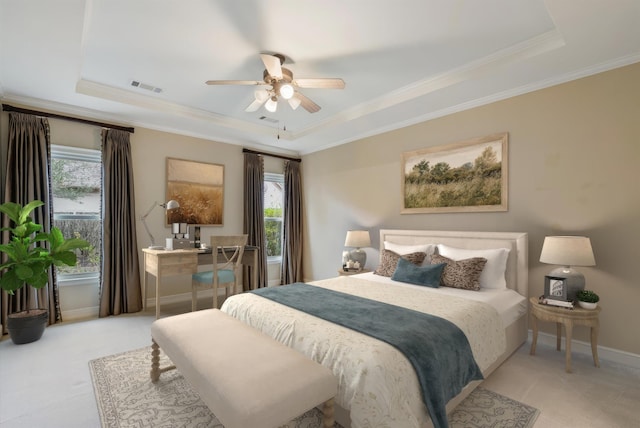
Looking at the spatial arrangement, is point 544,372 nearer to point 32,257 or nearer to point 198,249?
point 198,249

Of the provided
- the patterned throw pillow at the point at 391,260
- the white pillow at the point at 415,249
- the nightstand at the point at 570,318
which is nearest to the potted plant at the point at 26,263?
the patterned throw pillow at the point at 391,260

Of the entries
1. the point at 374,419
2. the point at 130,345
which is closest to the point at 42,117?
the point at 130,345

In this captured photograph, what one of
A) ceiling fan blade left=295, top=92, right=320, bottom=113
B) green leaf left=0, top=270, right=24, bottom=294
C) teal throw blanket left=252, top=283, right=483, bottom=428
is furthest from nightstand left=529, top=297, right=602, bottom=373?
green leaf left=0, top=270, right=24, bottom=294

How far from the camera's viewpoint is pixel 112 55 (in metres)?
2.82

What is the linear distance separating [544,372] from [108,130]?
5.39 meters

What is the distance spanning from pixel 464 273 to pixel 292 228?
3373 mm

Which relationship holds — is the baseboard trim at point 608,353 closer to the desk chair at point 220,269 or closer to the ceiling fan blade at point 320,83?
the ceiling fan blade at point 320,83

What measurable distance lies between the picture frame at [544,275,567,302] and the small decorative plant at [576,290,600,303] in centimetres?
13

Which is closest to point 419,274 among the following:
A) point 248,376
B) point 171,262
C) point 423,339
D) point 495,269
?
point 495,269

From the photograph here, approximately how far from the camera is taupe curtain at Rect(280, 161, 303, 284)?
18.7 ft

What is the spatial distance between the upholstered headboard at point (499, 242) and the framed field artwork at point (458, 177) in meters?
0.31

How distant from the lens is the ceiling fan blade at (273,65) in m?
2.44

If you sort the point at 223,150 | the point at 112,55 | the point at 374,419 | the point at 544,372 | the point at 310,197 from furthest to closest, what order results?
the point at 310,197 < the point at 223,150 < the point at 112,55 < the point at 544,372 < the point at 374,419

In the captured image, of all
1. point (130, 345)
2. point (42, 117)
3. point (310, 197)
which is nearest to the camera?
point (130, 345)
